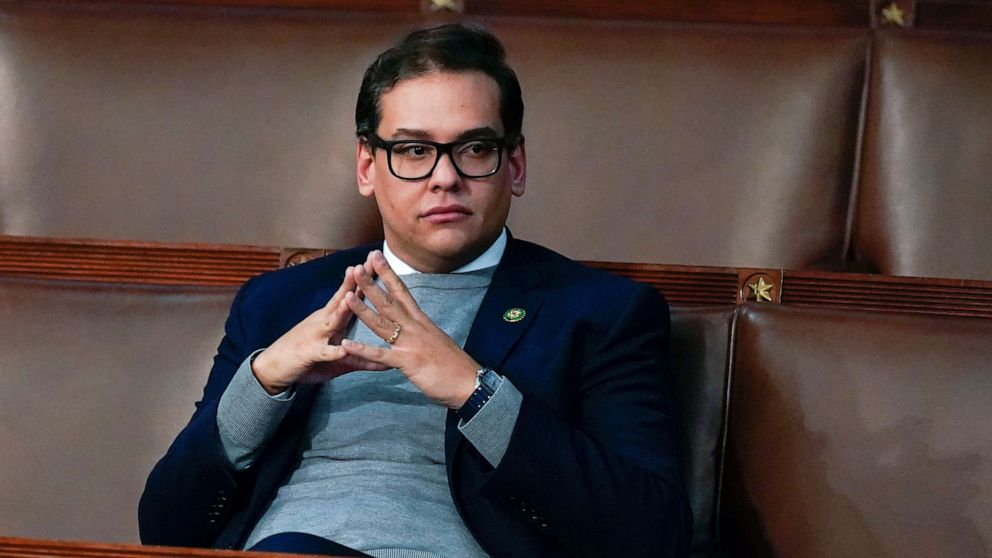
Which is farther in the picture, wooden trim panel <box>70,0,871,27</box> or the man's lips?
wooden trim panel <box>70,0,871,27</box>

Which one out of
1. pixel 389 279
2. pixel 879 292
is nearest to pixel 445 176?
pixel 389 279

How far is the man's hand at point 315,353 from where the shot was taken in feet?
2.63

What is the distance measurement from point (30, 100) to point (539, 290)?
23.0 inches

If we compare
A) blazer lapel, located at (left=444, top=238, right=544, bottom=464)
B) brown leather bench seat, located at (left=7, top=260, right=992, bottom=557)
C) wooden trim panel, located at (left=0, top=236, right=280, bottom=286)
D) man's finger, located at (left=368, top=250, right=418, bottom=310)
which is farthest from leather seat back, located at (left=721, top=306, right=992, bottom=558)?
wooden trim panel, located at (left=0, top=236, right=280, bottom=286)

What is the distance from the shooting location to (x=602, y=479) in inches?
31.0

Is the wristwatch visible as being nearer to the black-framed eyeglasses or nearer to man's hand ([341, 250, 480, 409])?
man's hand ([341, 250, 480, 409])

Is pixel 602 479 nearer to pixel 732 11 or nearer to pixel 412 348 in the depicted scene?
pixel 412 348

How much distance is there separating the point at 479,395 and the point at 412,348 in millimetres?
46

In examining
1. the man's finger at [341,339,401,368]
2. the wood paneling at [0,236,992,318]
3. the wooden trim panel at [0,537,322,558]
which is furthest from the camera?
the wood paneling at [0,236,992,318]

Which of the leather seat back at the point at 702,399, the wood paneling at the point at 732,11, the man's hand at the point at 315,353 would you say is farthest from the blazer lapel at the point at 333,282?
the wood paneling at the point at 732,11

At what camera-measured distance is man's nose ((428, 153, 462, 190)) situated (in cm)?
88

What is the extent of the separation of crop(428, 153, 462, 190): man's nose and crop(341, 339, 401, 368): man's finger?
140 mm

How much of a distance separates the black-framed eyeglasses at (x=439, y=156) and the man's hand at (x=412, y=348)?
0.12 metres

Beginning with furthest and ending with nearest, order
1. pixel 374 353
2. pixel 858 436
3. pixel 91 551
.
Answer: pixel 858 436
pixel 374 353
pixel 91 551
